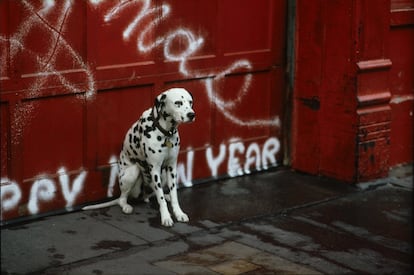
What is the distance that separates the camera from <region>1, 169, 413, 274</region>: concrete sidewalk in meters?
6.69

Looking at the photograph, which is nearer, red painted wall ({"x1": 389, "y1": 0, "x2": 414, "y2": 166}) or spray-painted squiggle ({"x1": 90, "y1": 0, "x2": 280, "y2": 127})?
spray-painted squiggle ({"x1": 90, "y1": 0, "x2": 280, "y2": 127})

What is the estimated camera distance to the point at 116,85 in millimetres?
7961

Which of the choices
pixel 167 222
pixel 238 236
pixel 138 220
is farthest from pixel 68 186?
pixel 238 236

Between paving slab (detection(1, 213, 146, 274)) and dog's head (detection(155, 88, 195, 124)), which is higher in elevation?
dog's head (detection(155, 88, 195, 124))

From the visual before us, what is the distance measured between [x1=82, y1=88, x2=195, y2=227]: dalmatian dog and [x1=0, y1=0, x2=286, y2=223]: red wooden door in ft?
1.03

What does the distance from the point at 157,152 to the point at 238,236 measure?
101 centimetres

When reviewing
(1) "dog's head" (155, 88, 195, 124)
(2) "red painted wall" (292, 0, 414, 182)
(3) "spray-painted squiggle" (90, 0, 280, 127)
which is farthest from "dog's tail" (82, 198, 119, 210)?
(2) "red painted wall" (292, 0, 414, 182)

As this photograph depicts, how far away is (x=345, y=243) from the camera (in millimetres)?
7371

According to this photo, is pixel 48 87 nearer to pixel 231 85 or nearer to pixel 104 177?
pixel 104 177

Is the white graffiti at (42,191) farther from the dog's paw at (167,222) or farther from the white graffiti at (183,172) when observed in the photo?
the dog's paw at (167,222)

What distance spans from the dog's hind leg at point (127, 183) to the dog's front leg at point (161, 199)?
0.65 ft

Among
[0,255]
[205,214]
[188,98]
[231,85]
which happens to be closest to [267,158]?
[231,85]

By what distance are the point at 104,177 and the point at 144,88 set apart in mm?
930

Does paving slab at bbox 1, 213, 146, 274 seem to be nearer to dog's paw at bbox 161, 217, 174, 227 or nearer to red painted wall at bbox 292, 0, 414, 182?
dog's paw at bbox 161, 217, 174, 227
